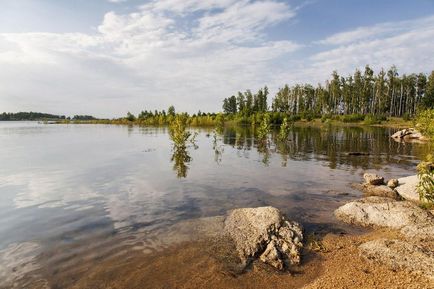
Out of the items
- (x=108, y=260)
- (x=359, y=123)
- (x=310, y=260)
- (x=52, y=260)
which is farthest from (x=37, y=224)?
(x=359, y=123)

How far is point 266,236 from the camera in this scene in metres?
10.4

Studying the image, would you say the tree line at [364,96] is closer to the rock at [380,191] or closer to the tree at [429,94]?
the tree at [429,94]

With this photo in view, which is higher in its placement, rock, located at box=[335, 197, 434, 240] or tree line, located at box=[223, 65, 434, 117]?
tree line, located at box=[223, 65, 434, 117]

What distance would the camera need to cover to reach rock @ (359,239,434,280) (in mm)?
8093

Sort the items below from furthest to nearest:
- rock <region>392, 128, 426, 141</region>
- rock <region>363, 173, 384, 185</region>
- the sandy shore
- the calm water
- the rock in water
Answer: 1. rock <region>392, 128, 426, 141</region>
2. rock <region>363, 173, 384, 185</region>
3. the calm water
4. the rock in water
5. the sandy shore

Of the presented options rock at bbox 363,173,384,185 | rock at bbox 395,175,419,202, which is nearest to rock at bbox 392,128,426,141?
rock at bbox 363,173,384,185

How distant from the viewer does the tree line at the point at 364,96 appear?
12256 centimetres

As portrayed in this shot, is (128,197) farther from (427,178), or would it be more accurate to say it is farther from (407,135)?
(407,135)

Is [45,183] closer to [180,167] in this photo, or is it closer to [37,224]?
[37,224]

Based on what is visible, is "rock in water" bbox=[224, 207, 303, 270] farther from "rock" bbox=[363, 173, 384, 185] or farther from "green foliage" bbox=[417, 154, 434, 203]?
"rock" bbox=[363, 173, 384, 185]

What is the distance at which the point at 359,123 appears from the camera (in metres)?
118

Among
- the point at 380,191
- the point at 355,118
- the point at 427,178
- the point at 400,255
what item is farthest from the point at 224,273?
the point at 355,118

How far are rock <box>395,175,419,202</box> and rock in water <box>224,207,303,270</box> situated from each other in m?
8.72

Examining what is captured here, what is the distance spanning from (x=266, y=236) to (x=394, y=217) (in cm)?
581
